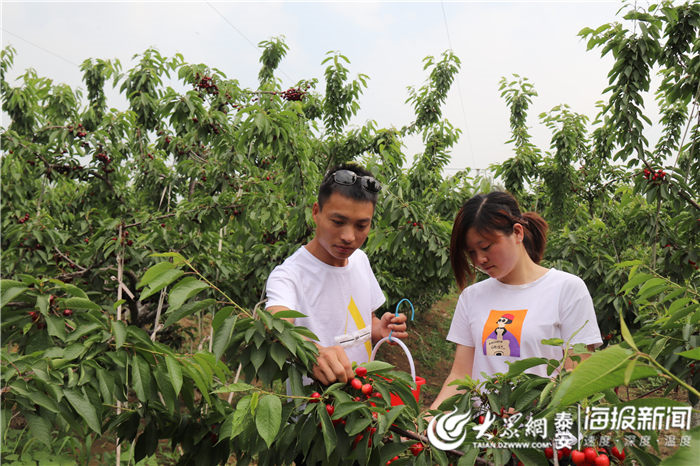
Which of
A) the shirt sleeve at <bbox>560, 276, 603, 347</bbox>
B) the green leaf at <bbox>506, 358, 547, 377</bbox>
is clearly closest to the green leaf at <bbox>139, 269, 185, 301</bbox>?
the green leaf at <bbox>506, 358, 547, 377</bbox>

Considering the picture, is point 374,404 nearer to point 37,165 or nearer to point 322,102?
point 37,165

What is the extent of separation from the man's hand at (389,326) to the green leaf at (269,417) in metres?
0.68

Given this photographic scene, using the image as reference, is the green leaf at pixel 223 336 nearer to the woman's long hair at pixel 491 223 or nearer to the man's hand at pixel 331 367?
the man's hand at pixel 331 367

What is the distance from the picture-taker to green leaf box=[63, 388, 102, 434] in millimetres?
968

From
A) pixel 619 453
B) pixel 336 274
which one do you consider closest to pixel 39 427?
pixel 336 274

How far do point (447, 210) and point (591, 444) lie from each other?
11.3 ft

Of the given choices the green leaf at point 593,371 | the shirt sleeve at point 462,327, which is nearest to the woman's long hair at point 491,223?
Result: the shirt sleeve at point 462,327

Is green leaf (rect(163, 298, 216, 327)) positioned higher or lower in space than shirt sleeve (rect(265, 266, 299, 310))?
lower

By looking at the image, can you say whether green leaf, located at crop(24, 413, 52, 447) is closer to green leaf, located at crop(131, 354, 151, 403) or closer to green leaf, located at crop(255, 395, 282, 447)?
green leaf, located at crop(131, 354, 151, 403)

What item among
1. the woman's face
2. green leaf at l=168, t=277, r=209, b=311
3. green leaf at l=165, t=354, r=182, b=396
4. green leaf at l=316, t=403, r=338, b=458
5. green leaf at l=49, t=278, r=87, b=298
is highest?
the woman's face

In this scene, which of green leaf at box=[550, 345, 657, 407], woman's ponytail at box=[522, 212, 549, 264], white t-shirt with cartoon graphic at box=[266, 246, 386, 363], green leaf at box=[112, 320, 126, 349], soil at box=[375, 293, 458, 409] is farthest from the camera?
soil at box=[375, 293, 458, 409]

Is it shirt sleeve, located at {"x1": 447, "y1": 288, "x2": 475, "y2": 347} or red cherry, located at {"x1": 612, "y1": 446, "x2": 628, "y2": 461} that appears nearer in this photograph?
red cherry, located at {"x1": 612, "y1": 446, "x2": 628, "y2": 461}

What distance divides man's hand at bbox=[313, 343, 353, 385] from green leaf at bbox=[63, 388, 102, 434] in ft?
1.58

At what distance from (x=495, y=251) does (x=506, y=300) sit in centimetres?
17
